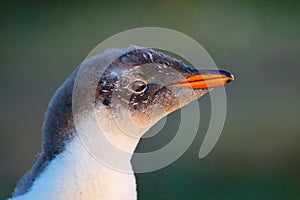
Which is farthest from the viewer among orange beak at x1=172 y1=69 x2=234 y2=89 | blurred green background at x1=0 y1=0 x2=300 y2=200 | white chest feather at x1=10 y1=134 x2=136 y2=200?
blurred green background at x1=0 y1=0 x2=300 y2=200

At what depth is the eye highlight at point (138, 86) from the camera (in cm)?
150

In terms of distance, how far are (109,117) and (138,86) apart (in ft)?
0.27

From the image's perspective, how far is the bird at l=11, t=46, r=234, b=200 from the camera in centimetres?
142

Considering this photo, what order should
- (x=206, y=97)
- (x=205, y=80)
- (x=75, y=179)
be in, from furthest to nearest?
1. (x=206, y=97)
2. (x=205, y=80)
3. (x=75, y=179)

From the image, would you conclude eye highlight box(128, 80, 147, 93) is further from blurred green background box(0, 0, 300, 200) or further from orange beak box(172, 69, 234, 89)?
blurred green background box(0, 0, 300, 200)

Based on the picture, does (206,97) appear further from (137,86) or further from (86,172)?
(86,172)

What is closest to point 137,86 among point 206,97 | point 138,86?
point 138,86

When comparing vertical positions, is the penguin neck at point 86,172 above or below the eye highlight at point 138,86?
below

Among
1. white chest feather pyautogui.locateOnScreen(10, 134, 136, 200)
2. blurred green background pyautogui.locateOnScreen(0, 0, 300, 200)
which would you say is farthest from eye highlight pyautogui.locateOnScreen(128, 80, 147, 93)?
blurred green background pyautogui.locateOnScreen(0, 0, 300, 200)

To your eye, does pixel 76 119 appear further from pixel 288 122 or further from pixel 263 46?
pixel 263 46

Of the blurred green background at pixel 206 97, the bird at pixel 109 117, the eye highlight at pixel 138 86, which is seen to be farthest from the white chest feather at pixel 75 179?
the blurred green background at pixel 206 97

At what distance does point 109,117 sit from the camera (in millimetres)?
1470

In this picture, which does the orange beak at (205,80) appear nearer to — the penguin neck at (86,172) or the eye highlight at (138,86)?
the eye highlight at (138,86)

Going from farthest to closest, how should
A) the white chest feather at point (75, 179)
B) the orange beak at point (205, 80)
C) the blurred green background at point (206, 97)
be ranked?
the blurred green background at point (206, 97) < the orange beak at point (205, 80) < the white chest feather at point (75, 179)
